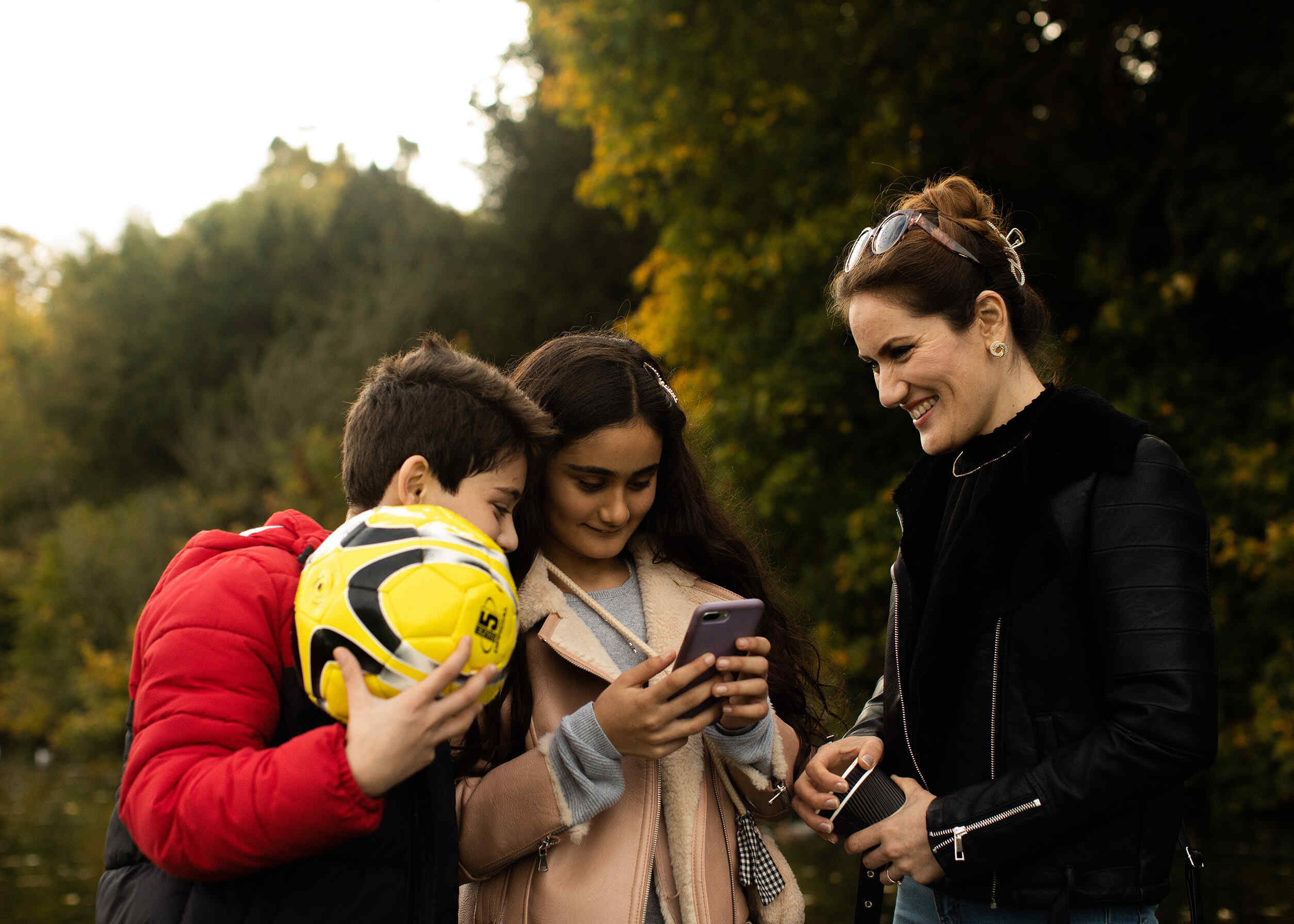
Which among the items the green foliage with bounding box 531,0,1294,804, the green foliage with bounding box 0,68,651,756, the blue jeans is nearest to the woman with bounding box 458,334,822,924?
the blue jeans

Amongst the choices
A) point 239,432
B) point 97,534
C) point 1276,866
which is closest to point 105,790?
point 97,534

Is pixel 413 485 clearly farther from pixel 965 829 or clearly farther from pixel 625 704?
pixel 965 829

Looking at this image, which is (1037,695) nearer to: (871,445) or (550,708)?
(550,708)

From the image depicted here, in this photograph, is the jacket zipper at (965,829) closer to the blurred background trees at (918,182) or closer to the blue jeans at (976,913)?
the blue jeans at (976,913)

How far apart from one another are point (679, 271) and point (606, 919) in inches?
Result: 353

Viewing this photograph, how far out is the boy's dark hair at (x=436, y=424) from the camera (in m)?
2.21

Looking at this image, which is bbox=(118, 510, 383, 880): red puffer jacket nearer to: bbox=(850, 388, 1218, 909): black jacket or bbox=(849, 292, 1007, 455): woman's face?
bbox=(850, 388, 1218, 909): black jacket

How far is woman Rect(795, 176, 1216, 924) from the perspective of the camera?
7.07 ft

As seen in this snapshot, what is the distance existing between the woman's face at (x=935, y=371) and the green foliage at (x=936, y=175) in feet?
16.5

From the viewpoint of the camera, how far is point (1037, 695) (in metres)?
2.29

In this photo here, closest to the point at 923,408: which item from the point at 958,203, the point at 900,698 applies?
the point at 958,203

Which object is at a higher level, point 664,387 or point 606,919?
point 664,387

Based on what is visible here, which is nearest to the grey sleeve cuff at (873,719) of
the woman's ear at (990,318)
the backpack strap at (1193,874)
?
the backpack strap at (1193,874)

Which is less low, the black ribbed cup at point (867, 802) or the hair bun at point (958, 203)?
the hair bun at point (958, 203)
